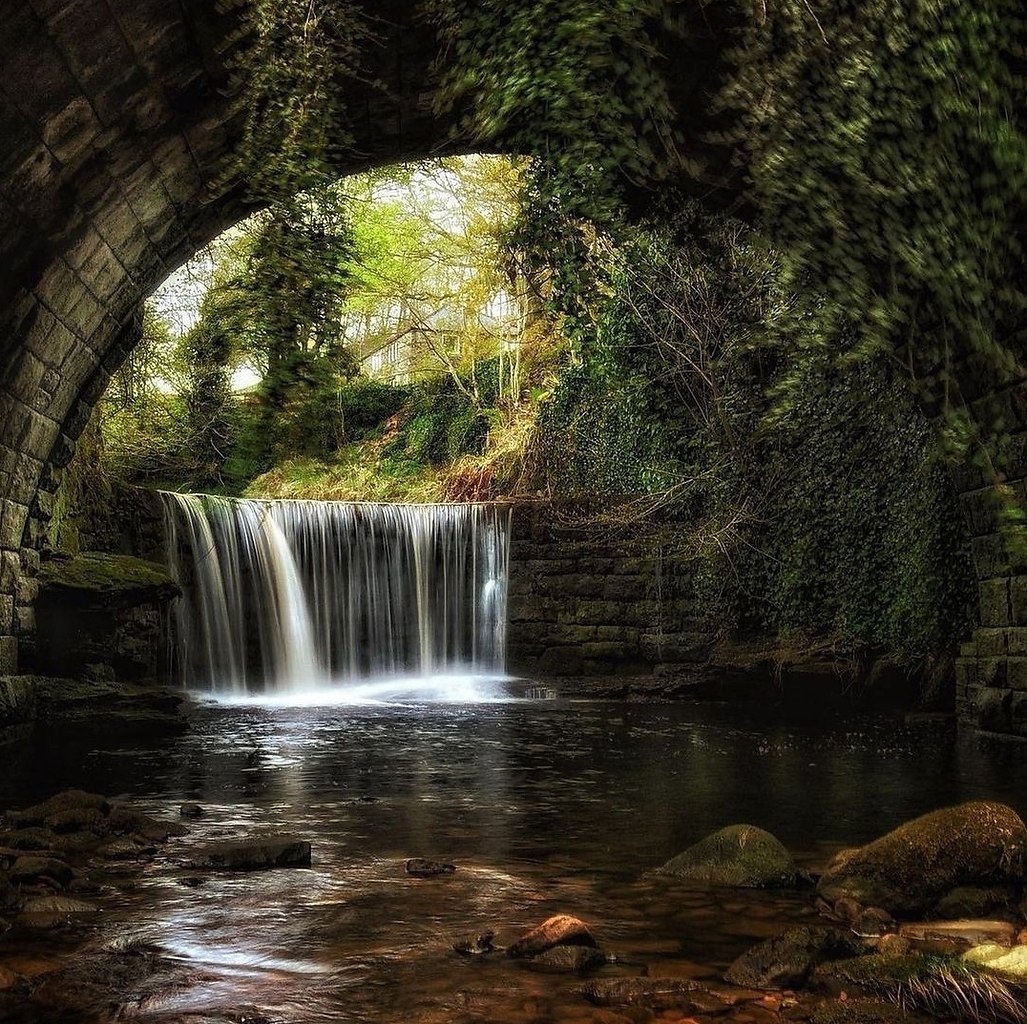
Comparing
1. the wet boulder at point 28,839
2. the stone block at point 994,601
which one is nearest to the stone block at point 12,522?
the wet boulder at point 28,839

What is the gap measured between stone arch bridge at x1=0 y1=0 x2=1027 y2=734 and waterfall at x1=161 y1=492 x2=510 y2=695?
449cm

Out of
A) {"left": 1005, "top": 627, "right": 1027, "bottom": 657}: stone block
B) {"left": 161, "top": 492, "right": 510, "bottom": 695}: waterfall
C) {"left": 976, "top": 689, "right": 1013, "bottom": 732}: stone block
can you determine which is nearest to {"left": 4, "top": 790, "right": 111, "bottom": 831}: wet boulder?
{"left": 1005, "top": 627, "right": 1027, "bottom": 657}: stone block

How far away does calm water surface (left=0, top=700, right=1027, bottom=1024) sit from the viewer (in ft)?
8.46

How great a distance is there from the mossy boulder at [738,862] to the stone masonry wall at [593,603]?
9.11 meters

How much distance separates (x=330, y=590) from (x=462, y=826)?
390 inches

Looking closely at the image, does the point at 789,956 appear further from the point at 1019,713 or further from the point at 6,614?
the point at 6,614

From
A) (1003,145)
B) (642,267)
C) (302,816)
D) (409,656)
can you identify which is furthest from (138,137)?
(409,656)

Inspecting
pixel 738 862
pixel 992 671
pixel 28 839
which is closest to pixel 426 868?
pixel 738 862

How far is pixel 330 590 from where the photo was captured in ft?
46.6

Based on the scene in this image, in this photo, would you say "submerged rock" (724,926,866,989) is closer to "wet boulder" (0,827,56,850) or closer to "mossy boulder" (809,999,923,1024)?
"mossy boulder" (809,999,923,1024)

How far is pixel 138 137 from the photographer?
21.7 feet

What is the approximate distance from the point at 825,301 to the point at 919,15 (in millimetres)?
2427

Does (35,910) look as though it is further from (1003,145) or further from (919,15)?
(919,15)

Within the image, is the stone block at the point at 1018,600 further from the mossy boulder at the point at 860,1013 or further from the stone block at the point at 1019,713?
the mossy boulder at the point at 860,1013
